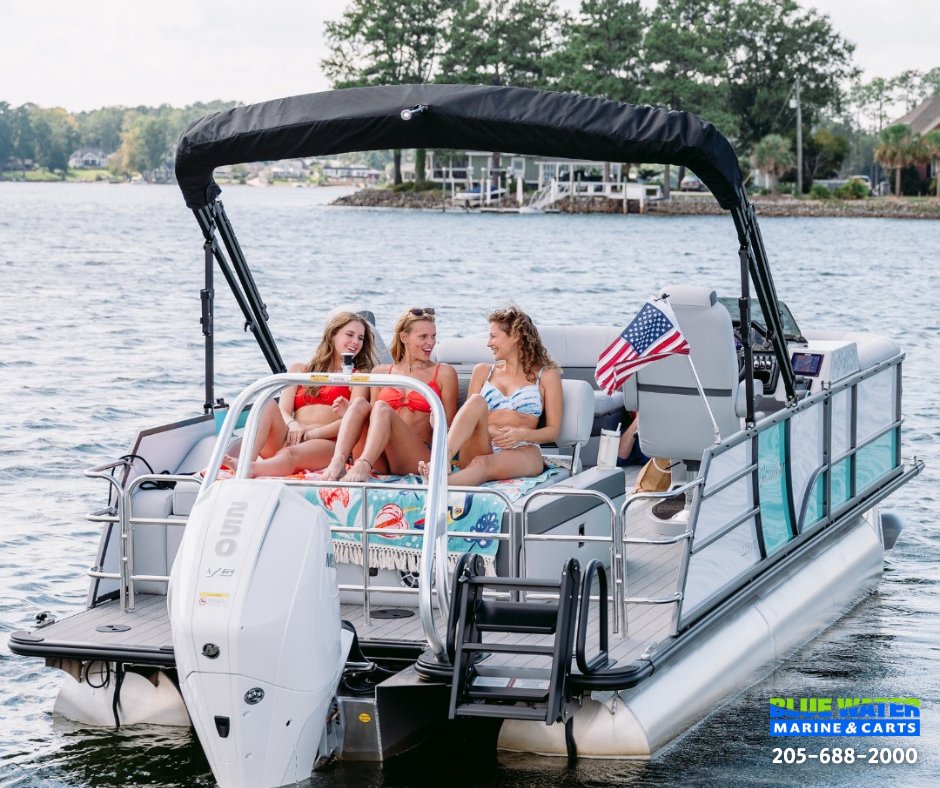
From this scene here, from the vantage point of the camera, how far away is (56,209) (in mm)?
92625

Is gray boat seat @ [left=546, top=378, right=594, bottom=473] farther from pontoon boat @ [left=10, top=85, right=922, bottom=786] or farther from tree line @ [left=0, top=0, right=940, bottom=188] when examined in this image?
tree line @ [left=0, top=0, right=940, bottom=188]

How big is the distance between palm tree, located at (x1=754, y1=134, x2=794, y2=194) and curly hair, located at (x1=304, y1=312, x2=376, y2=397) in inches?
3135

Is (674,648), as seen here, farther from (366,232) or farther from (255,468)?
(366,232)

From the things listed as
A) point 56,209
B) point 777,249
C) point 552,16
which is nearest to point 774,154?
point 552,16

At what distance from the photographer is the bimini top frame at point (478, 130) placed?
6.65 metres

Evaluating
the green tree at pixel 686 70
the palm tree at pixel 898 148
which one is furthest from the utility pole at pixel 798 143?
the palm tree at pixel 898 148

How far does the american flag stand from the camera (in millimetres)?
7645

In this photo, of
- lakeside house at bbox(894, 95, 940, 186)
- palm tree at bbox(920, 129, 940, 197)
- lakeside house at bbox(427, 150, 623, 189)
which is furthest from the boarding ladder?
lakeside house at bbox(894, 95, 940, 186)

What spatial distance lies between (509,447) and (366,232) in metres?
64.5

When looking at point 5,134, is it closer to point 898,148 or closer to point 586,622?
point 898,148

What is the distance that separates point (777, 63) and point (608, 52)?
12.1 meters

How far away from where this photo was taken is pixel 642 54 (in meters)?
82.6

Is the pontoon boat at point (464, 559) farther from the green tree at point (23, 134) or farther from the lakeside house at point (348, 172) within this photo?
the green tree at point (23, 134)

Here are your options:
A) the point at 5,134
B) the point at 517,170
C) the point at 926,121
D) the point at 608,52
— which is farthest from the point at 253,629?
the point at 5,134
